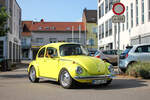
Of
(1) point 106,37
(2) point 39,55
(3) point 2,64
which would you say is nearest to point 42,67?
(2) point 39,55

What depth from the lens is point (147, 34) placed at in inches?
1019

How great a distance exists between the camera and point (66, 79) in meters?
9.59

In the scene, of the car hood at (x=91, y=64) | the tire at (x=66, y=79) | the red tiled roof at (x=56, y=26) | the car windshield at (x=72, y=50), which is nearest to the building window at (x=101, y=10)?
the red tiled roof at (x=56, y=26)

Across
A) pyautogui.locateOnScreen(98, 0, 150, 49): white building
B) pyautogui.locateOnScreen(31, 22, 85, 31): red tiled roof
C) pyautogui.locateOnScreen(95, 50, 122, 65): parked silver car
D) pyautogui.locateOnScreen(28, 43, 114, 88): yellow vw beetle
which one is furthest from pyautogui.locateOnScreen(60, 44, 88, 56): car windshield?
pyautogui.locateOnScreen(31, 22, 85, 31): red tiled roof

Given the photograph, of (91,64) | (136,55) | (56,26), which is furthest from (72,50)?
(56,26)

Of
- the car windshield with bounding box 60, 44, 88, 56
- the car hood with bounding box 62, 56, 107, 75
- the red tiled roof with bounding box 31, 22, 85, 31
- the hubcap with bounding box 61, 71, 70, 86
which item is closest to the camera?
the car hood with bounding box 62, 56, 107, 75

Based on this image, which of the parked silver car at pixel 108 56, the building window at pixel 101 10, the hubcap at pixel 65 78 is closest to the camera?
the hubcap at pixel 65 78

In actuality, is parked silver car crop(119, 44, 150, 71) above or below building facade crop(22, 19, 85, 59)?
below

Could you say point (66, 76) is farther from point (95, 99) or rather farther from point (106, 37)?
point (106, 37)

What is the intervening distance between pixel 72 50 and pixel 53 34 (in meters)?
66.2

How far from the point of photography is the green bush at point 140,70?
1245cm

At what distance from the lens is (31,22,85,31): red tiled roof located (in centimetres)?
7668

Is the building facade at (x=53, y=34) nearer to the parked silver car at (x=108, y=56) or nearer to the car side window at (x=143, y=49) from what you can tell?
the parked silver car at (x=108, y=56)

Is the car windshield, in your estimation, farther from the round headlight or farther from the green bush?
the green bush
